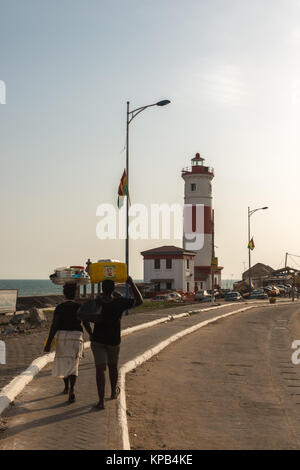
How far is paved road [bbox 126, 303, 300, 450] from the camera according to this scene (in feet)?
26.1

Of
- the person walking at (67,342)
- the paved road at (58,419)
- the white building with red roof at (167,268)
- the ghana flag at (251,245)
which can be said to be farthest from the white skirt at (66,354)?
the white building with red roof at (167,268)

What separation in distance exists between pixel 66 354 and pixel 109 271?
2.39 meters

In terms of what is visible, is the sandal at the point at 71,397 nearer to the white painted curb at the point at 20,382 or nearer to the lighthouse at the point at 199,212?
the white painted curb at the point at 20,382

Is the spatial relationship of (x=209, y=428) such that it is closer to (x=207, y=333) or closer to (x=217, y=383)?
(x=217, y=383)

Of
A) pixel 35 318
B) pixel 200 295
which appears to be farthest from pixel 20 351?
pixel 200 295

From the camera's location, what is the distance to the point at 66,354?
912 centimetres

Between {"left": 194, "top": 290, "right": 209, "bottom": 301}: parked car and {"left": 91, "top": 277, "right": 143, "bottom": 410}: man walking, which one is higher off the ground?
{"left": 91, "top": 277, "right": 143, "bottom": 410}: man walking

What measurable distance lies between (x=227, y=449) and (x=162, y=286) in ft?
216

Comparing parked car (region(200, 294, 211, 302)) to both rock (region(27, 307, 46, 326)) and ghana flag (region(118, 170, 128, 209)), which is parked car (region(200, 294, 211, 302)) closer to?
ghana flag (region(118, 170, 128, 209))

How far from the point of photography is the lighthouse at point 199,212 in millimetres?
76938

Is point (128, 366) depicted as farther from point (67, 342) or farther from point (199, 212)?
point (199, 212)

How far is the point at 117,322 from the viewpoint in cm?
897

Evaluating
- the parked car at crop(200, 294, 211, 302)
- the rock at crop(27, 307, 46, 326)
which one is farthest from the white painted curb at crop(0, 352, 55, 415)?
the parked car at crop(200, 294, 211, 302)

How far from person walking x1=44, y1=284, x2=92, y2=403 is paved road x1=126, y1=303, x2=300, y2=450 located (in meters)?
1.18
